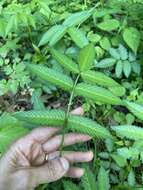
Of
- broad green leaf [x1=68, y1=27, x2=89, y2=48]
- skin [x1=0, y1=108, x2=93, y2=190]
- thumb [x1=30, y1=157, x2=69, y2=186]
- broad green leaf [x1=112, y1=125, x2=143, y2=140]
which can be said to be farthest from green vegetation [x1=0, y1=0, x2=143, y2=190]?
broad green leaf [x1=112, y1=125, x2=143, y2=140]

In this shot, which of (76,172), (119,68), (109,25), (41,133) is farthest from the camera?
(109,25)

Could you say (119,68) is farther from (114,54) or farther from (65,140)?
(65,140)

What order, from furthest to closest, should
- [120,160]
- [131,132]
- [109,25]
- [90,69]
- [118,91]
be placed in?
1. [109,25]
2. [118,91]
3. [120,160]
4. [90,69]
5. [131,132]

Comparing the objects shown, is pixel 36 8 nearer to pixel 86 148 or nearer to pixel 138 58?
pixel 138 58

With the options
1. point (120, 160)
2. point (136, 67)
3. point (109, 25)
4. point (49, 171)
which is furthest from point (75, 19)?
point (49, 171)

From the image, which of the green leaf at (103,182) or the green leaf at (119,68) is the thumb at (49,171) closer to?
the green leaf at (103,182)

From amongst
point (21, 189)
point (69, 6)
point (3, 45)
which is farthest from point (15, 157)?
point (69, 6)

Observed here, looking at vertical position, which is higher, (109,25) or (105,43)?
(109,25)
